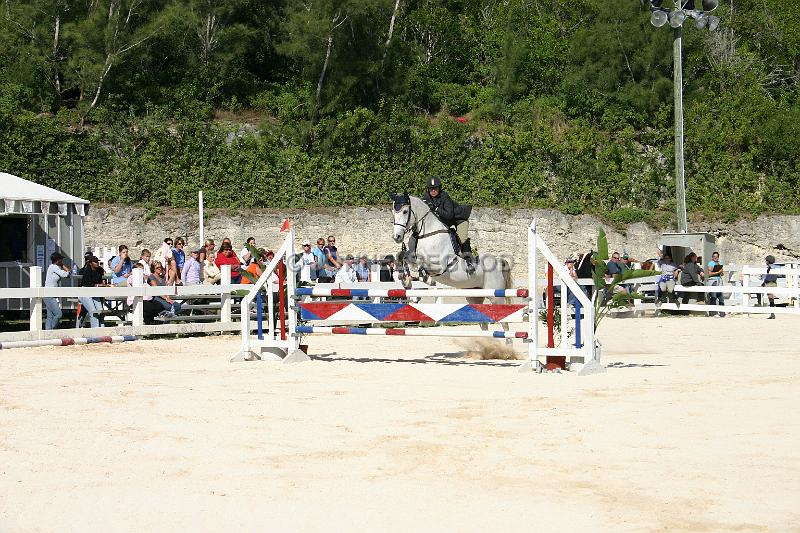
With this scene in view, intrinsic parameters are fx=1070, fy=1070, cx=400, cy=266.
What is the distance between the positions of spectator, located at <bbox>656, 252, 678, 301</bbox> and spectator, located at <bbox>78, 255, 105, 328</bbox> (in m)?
13.1

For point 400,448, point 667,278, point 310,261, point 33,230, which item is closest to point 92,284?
point 33,230

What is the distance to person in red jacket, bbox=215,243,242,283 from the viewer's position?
21.2 metres

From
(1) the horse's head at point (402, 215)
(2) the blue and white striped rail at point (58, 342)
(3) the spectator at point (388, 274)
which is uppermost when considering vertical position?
(1) the horse's head at point (402, 215)

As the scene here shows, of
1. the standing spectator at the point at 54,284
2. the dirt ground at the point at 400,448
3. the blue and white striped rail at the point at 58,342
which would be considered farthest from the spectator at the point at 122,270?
the dirt ground at the point at 400,448

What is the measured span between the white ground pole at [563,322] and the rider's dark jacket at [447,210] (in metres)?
2.91

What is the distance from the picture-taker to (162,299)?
1931 cm

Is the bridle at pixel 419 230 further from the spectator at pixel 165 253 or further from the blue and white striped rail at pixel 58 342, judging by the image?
the spectator at pixel 165 253

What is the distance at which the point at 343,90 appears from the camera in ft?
129

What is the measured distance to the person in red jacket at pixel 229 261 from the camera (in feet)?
69.7

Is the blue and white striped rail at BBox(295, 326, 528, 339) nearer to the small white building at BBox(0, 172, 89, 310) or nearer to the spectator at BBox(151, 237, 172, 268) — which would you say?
the spectator at BBox(151, 237, 172, 268)

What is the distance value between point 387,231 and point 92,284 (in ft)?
52.7

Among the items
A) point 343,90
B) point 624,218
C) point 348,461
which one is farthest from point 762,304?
point 348,461

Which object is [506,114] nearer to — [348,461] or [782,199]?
[782,199]

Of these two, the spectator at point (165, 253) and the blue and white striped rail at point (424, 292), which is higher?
the spectator at point (165, 253)
